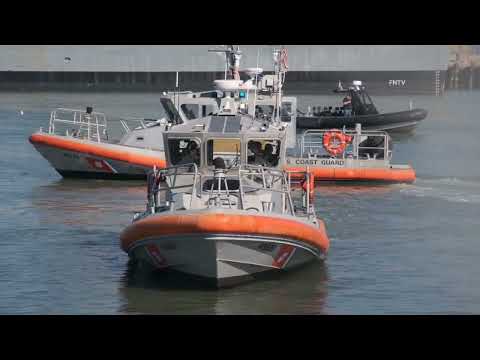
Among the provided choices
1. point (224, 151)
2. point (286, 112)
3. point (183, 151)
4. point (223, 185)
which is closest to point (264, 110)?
point (286, 112)

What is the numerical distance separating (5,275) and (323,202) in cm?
906

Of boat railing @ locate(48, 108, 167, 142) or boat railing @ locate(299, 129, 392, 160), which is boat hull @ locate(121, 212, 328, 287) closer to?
boat railing @ locate(48, 108, 167, 142)

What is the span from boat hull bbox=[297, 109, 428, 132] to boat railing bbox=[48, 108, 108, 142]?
6871 millimetres

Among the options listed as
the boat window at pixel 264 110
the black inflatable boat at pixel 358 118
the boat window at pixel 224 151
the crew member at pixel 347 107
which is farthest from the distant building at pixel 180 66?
the boat window at pixel 224 151

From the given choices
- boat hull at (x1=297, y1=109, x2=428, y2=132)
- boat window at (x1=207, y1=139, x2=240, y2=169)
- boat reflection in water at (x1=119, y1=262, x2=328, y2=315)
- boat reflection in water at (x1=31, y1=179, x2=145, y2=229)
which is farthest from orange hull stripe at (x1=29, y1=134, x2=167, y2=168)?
boat hull at (x1=297, y1=109, x2=428, y2=132)

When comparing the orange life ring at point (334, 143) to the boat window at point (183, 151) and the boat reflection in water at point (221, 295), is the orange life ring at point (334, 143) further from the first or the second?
the boat reflection in water at point (221, 295)

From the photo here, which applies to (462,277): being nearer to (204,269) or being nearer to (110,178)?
(204,269)

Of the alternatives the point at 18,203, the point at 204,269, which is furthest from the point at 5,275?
the point at 18,203

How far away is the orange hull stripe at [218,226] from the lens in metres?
13.7

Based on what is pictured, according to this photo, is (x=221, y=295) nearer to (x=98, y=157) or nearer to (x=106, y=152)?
(x=106, y=152)

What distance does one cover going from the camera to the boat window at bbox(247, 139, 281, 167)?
16.3 metres

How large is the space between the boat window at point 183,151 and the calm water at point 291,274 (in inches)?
66.5

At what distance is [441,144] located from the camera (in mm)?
37438

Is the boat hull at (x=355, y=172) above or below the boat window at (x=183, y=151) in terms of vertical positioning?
below
